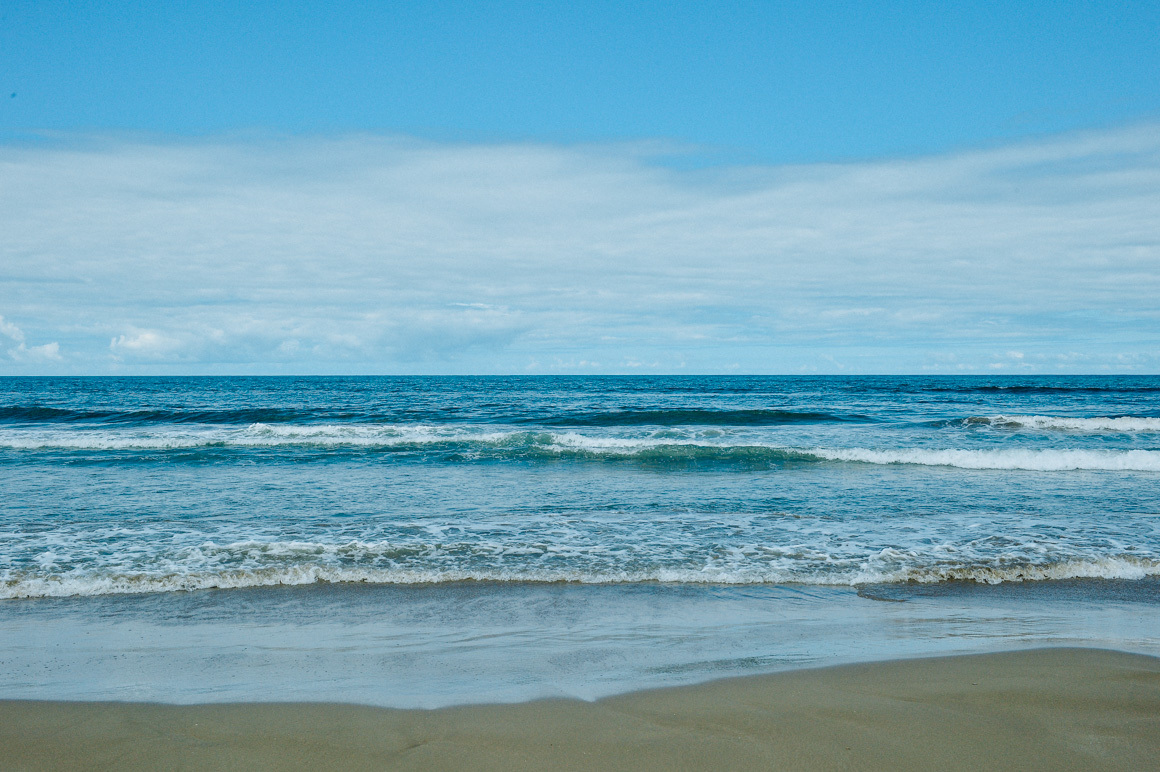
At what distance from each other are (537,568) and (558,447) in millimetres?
12066

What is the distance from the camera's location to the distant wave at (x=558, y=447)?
16828 millimetres

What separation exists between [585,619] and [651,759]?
7.97ft

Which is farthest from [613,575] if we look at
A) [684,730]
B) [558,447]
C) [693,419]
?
[693,419]

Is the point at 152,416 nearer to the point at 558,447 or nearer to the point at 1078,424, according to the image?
the point at 558,447

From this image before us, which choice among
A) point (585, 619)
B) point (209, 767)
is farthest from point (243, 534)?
point (209, 767)

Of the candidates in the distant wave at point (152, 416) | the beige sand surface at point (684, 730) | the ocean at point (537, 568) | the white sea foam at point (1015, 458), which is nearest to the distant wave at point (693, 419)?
the white sea foam at point (1015, 458)

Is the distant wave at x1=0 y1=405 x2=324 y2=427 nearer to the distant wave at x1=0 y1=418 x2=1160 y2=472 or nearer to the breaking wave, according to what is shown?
the distant wave at x1=0 y1=418 x2=1160 y2=472

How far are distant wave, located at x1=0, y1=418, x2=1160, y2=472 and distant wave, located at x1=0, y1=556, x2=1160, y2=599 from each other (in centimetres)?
893

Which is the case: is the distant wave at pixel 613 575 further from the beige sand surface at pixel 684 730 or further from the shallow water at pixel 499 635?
the beige sand surface at pixel 684 730

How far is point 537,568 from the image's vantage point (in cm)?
747

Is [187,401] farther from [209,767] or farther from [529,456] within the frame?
[209,767]

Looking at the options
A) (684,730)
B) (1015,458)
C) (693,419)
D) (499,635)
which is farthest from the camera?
(693,419)

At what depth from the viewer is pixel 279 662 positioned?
4914mm

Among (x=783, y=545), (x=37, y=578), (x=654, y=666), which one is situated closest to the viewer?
(x=654, y=666)
